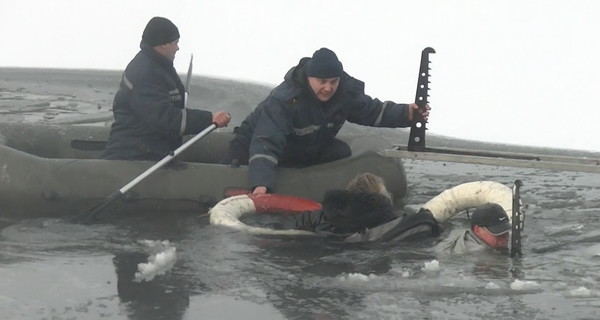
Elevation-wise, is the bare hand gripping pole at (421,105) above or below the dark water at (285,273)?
above

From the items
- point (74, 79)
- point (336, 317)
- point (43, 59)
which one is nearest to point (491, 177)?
point (336, 317)

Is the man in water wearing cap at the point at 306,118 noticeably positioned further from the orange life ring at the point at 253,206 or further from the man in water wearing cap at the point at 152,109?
the man in water wearing cap at the point at 152,109

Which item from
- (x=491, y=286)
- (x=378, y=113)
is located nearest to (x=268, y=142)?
(x=378, y=113)

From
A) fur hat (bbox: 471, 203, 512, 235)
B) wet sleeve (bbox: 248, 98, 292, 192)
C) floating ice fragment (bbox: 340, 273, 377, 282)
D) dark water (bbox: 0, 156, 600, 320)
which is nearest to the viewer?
dark water (bbox: 0, 156, 600, 320)

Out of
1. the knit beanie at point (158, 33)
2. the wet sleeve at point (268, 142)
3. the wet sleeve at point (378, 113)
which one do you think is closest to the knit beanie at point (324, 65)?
the wet sleeve at point (268, 142)

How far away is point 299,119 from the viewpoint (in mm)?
8172

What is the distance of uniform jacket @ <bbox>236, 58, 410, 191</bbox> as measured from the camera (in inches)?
314

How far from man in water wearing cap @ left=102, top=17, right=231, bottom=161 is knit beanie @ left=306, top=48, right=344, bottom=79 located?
0.85 metres

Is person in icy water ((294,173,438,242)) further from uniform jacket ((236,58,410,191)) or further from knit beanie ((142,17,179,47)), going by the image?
knit beanie ((142,17,179,47))

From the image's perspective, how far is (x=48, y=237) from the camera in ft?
24.1

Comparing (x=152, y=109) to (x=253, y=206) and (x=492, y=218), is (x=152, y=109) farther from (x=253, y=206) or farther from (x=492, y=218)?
(x=492, y=218)

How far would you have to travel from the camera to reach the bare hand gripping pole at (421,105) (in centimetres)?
826

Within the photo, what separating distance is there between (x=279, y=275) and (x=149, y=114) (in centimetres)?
230

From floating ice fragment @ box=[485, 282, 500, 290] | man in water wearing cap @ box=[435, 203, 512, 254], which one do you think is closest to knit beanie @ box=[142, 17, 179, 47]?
man in water wearing cap @ box=[435, 203, 512, 254]
